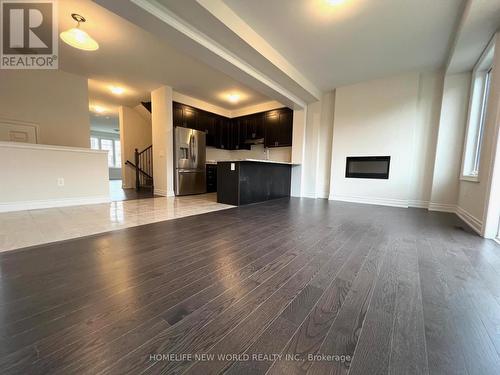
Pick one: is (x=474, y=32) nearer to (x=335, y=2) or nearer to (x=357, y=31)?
(x=357, y=31)

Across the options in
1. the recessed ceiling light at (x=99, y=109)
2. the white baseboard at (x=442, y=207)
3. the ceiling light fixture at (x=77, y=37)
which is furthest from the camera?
the recessed ceiling light at (x=99, y=109)

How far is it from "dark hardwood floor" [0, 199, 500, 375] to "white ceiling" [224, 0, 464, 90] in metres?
2.84

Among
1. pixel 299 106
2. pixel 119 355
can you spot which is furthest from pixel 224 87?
pixel 119 355

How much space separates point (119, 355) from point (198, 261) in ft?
2.69

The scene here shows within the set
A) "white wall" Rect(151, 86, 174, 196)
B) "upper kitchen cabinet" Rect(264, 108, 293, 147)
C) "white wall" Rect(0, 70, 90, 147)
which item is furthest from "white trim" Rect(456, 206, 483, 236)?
"white wall" Rect(0, 70, 90, 147)

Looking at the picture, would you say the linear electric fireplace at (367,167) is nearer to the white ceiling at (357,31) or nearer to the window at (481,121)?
the window at (481,121)

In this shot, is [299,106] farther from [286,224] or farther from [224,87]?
[286,224]

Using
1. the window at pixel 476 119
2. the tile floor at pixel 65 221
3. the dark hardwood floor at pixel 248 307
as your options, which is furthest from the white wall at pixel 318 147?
the dark hardwood floor at pixel 248 307

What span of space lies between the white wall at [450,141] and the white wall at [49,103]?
7.80 meters

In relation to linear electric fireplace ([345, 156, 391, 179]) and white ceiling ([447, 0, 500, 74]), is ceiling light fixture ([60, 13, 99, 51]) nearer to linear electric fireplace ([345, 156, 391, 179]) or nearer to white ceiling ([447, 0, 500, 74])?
white ceiling ([447, 0, 500, 74])

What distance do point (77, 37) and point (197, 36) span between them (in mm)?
1703

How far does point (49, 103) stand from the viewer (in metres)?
4.36

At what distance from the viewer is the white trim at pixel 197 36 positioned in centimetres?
212

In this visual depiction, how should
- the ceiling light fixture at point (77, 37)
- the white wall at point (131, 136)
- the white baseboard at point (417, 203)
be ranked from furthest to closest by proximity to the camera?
the white wall at point (131, 136) < the white baseboard at point (417, 203) < the ceiling light fixture at point (77, 37)
